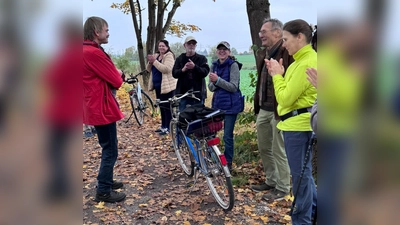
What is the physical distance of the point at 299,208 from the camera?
2.93 m

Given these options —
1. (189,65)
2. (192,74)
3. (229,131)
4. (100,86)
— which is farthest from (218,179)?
(192,74)

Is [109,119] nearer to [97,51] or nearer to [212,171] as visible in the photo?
[97,51]

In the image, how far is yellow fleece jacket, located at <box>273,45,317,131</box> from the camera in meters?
2.57

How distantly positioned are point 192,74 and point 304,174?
3413 mm

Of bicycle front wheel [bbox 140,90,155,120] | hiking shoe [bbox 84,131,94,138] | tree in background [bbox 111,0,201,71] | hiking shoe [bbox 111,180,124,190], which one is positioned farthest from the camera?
tree in background [bbox 111,0,201,71]

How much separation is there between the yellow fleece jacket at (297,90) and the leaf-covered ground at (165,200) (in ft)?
A: 4.39

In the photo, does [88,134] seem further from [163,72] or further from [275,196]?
[275,196]

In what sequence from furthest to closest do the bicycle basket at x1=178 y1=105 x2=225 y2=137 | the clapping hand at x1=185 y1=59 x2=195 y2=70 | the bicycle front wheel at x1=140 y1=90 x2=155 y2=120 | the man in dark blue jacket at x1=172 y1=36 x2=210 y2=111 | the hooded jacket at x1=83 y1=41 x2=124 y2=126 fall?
the bicycle front wheel at x1=140 y1=90 x2=155 y2=120 < the man in dark blue jacket at x1=172 y1=36 x2=210 y2=111 < the clapping hand at x1=185 y1=59 x2=195 y2=70 < the bicycle basket at x1=178 y1=105 x2=225 y2=137 < the hooded jacket at x1=83 y1=41 x2=124 y2=126

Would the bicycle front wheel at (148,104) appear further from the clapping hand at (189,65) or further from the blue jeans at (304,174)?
the blue jeans at (304,174)

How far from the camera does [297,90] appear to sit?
8.63 ft

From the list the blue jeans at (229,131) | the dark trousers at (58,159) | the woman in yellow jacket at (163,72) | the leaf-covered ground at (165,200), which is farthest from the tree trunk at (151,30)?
the dark trousers at (58,159)

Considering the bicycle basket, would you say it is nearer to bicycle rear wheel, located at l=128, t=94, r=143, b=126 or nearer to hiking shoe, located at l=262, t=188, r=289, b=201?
hiking shoe, located at l=262, t=188, r=289, b=201

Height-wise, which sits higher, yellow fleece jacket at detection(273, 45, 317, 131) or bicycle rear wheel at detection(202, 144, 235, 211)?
yellow fleece jacket at detection(273, 45, 317, 131)

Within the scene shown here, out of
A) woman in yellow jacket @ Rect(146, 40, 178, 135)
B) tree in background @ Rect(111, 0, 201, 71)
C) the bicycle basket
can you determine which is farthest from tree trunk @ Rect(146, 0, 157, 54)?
Result: the bicycle basket
